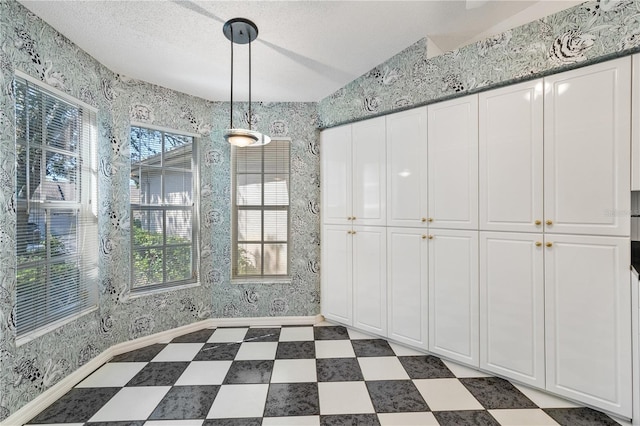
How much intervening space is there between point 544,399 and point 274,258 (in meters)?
2.60

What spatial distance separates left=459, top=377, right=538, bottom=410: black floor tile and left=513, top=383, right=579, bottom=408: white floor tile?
1.5 inches

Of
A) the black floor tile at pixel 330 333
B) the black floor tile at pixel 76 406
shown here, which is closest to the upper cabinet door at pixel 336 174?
the black floor tile at pixel 330 333

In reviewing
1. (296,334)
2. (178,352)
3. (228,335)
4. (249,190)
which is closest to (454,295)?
(296,334)

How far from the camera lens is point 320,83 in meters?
2.99

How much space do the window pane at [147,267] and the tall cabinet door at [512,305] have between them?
2.93 meters

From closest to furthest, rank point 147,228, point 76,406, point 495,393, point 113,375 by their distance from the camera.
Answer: point 76,406 < point 495,393 < point 113,375 < point 147,228

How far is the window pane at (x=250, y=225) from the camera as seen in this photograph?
3475 millimetres

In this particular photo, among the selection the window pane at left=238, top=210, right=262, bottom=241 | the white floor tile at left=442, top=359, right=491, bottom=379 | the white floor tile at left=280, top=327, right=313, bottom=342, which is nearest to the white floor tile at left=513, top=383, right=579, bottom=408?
the white floor tile at left=442, top=359, right=491, bottom=379

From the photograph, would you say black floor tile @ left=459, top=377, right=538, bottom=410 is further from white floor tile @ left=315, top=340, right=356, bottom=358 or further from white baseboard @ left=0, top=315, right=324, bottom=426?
white baseboard @ left=0, top=315, right=324, bottom=426

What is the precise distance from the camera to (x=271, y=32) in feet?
7.08

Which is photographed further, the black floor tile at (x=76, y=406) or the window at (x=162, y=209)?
the window at (x=162, y=209)

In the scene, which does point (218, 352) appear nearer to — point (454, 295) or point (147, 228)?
point (147, 228)

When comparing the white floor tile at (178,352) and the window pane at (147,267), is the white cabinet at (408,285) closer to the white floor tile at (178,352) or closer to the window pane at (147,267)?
the white floor tile at (178,352)

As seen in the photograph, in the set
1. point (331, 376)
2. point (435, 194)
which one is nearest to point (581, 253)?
point (435, 194)
